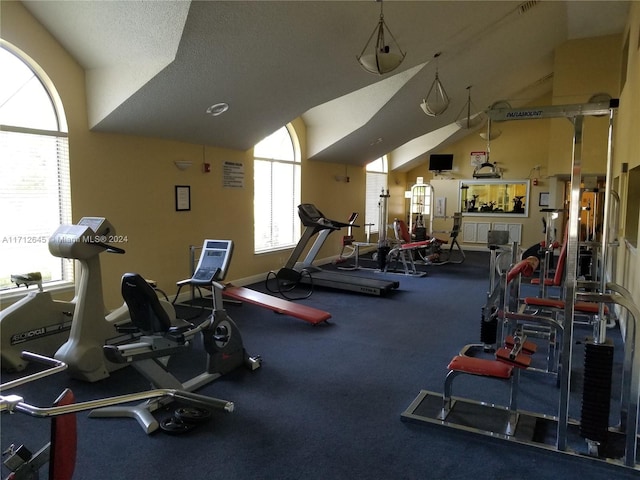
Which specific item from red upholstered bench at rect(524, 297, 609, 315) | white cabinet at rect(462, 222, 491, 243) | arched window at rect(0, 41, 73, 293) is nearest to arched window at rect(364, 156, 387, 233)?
white cabinet at rect(462, 222, 491, 243)

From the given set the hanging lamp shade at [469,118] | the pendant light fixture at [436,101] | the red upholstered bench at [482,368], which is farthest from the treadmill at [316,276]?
the red upholstered bench at [482,368]

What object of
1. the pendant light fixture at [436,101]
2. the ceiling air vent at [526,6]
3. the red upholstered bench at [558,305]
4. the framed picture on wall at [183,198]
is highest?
the ceiling air vent at [526,6]

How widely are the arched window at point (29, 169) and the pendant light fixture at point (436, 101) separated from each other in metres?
4.25

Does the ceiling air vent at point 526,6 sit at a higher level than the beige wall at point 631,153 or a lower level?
higher

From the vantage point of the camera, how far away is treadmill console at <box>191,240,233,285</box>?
428 centimetres

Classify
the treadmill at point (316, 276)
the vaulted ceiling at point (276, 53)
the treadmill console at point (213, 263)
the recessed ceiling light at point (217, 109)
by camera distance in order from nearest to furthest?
1. the vaulted ceiling at point (276, 53)
2. the treadmill console at point (213, 263)
3. the recessed ceiling light at point (217, 109)
4. the treadmill at point (316, 276)

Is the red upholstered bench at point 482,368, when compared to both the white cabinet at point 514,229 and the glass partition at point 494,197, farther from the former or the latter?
the glass partition at point 494,197

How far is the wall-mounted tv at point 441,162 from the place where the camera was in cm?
1155

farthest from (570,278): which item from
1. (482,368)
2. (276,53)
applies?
(276,53)

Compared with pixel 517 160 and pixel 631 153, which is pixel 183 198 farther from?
pixel 517 160

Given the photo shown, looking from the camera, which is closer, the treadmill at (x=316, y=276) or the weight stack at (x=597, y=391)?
the weight stack at (x=597, y=391)

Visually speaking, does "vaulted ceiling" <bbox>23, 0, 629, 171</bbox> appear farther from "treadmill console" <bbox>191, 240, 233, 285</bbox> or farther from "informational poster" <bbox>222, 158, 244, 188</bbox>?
"treadmill console" <bbox>191, 240, 233, 285</bbox>

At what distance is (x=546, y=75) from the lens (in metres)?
10.0

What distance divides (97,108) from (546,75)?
30.3ft
